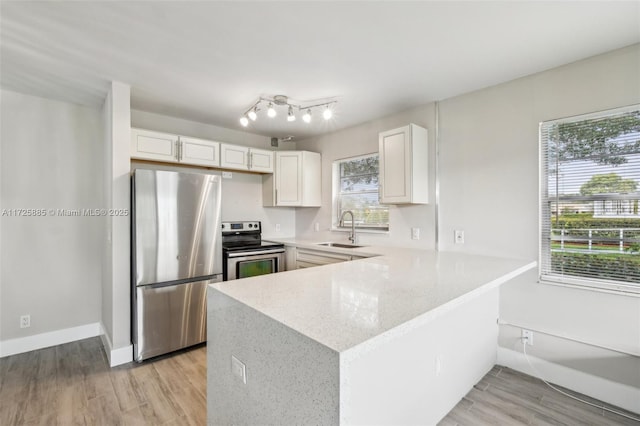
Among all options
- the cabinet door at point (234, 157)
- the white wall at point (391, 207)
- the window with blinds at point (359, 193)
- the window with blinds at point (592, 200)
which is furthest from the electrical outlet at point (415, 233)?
the cabinet door at point (234, 157)

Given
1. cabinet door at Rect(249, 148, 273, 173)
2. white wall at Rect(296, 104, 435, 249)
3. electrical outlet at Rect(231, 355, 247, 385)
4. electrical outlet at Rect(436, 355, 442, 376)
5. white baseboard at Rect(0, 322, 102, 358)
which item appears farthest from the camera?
cabinet door at Rect(249, 148, 273, 173)

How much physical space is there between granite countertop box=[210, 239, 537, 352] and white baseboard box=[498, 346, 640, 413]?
0.85m

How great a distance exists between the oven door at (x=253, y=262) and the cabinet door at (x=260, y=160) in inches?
42.3

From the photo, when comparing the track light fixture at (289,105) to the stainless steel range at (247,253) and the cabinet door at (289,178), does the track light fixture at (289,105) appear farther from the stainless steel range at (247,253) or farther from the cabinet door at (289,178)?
the stainless steel range at (247,253)

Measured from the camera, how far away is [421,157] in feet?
9.46

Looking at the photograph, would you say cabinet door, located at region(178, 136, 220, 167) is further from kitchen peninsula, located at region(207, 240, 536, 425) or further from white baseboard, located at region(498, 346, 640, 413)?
white baseboard, located at region(498, 346, 640, 413)

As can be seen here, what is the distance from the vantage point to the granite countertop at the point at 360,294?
36.1 inches

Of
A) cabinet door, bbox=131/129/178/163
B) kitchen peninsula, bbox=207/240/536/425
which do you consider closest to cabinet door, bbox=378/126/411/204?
kitchen peninsula, bbox=207/240/536/425

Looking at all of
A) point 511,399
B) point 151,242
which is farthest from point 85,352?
point 511,399

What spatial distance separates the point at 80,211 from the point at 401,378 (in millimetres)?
3452

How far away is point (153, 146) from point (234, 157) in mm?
893

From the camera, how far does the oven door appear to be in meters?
3.17

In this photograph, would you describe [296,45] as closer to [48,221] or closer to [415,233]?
[415,233]

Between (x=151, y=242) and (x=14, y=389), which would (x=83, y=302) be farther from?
(x=151, y=242)
